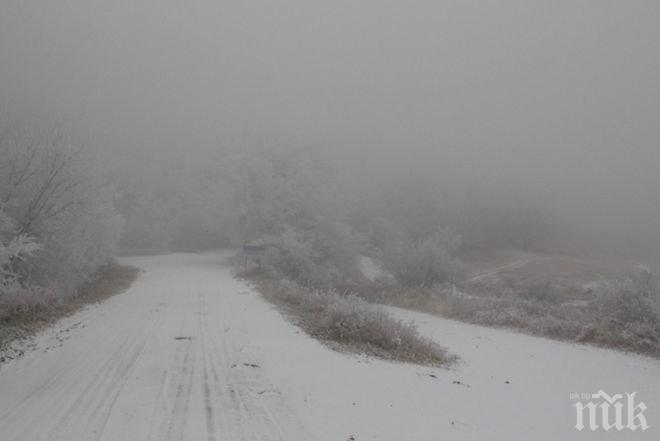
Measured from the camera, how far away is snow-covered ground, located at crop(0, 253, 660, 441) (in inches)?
196

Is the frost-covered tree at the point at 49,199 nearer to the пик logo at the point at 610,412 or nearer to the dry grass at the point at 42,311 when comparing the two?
the dry grass at the point at 42,311

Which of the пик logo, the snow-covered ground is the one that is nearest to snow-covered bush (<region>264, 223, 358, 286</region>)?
the snow-covered ground

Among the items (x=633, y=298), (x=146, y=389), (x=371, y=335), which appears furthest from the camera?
(x=633, y=298)

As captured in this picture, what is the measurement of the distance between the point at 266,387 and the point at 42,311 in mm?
7816

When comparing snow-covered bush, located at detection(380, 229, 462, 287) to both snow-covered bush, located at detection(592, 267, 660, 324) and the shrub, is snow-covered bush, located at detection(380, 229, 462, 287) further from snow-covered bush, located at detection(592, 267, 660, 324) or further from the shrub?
the shrub

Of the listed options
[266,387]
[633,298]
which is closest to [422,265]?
[633,298]

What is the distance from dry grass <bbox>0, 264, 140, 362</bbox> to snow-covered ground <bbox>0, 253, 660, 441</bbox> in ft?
1.82

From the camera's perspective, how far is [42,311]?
10.8 meters

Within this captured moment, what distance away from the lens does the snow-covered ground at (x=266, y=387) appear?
4977mm

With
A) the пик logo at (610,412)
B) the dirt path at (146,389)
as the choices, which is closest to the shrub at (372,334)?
the dirt path at (146,389)

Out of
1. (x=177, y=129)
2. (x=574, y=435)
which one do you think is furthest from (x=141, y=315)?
(x=177, y=129)

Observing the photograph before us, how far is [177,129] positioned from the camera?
283ft

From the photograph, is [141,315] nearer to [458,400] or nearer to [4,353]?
[4,353]

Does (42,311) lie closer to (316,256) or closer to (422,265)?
(316,256)
